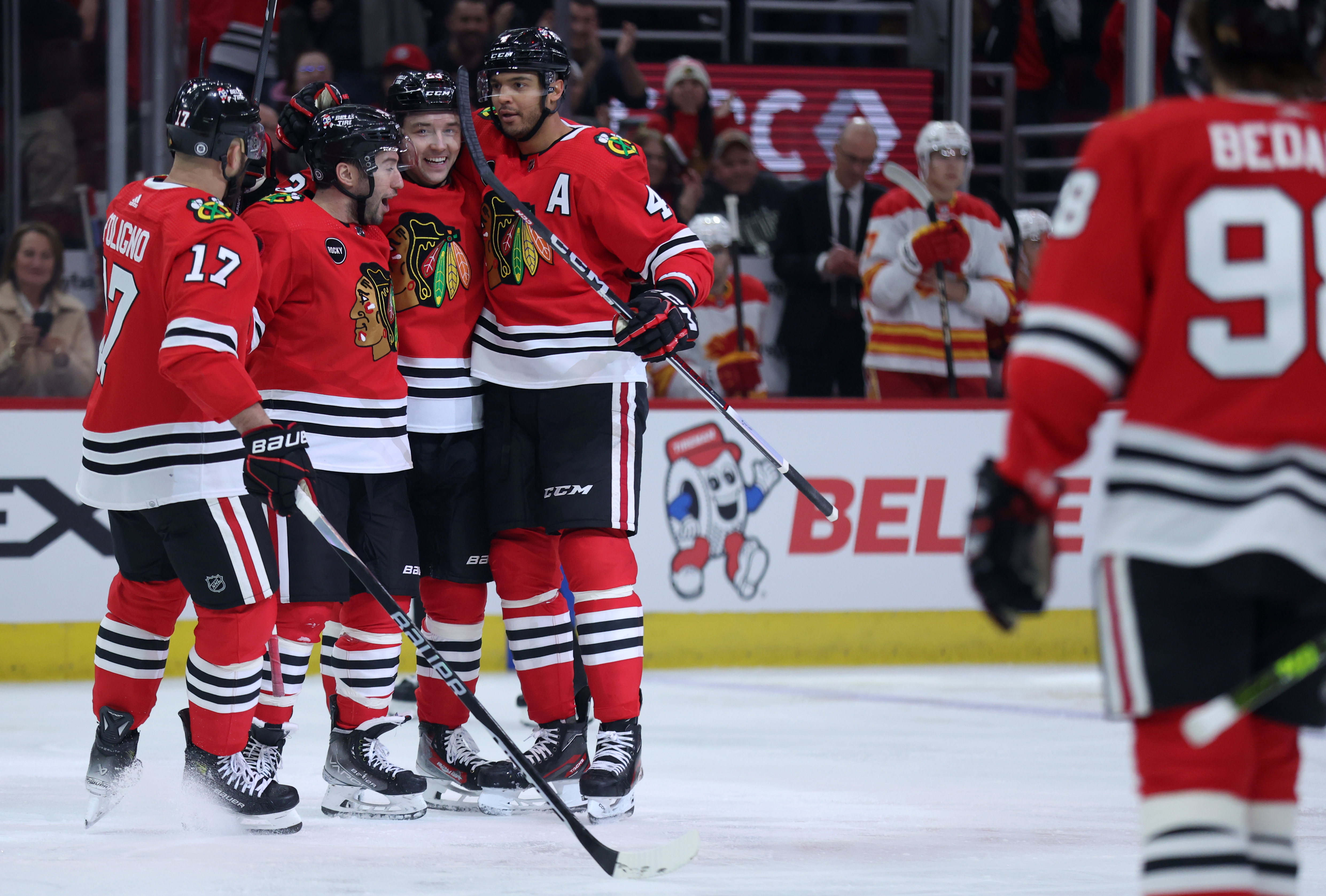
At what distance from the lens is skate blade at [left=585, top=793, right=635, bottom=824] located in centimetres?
365

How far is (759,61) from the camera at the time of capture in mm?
9305

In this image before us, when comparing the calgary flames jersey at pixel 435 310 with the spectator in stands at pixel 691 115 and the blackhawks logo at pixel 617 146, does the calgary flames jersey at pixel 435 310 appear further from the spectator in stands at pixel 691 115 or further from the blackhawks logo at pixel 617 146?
the spectator in stands at pixel 691 115

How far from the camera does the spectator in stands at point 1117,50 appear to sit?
8.95m

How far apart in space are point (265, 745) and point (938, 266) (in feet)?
12.3

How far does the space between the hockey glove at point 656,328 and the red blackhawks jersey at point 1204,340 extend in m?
1.76

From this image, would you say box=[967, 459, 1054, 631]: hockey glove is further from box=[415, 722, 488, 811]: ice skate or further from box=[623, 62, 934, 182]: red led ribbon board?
box=[623, 62, 934, 182]: red led ribbon board

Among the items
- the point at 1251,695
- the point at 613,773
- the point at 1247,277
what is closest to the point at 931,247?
the point at 613,773

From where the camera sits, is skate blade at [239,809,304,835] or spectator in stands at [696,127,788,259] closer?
skate blade at [239,809,304,835]

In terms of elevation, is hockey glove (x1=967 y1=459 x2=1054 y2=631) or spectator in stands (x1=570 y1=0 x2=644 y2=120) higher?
spectator in stands (x1=570 y1=0 x2=644 y2=120)

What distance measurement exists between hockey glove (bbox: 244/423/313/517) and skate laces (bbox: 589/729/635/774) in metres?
0.84

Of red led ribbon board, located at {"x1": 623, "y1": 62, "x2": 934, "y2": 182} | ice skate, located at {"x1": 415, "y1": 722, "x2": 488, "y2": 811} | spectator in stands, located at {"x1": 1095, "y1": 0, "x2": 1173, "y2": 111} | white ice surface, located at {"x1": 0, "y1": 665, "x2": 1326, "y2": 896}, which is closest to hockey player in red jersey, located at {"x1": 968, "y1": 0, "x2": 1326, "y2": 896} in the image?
white ice surface, located at {"x1": 0, "y1": 665, "x2": 1326, "y2": 896}

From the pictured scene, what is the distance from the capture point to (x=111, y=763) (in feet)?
11.8

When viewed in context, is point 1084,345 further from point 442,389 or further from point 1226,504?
point 442,389

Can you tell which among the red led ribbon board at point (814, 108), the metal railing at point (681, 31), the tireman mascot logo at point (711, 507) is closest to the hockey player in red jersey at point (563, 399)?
the tireman mascot logo at point (711, 507)
